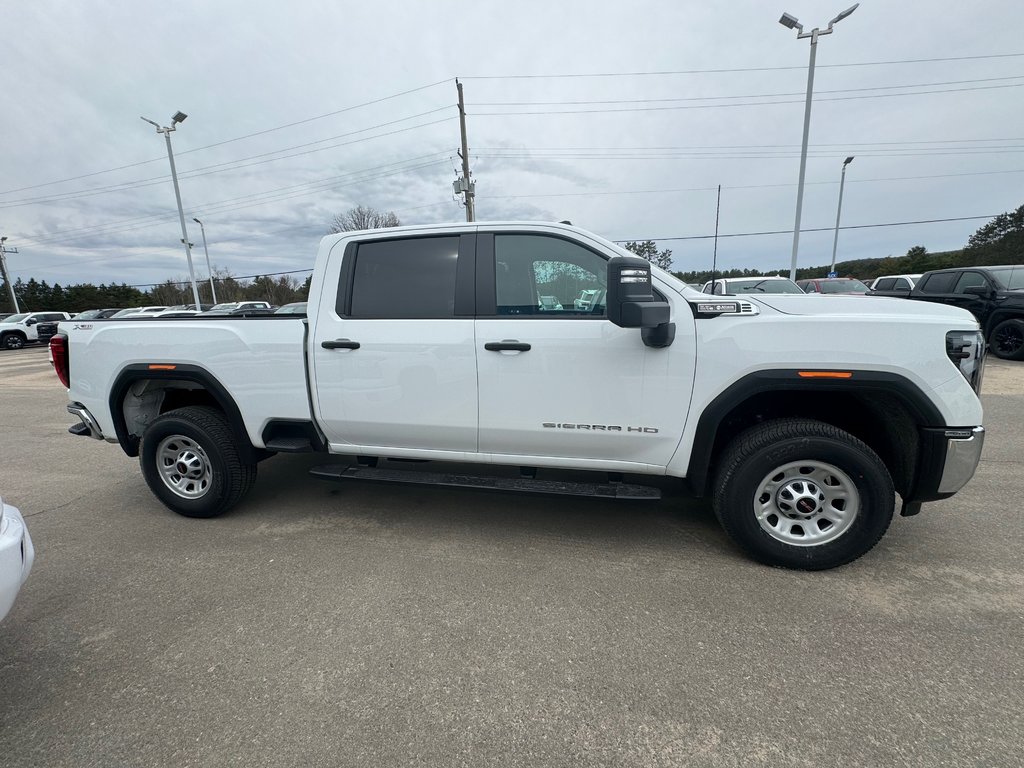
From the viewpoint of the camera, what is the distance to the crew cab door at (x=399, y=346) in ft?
10.1

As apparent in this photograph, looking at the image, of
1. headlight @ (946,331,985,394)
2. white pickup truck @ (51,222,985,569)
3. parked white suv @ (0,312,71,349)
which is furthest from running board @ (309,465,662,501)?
parked white suv @ (0,312,71,349)

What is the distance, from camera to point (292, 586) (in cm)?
283

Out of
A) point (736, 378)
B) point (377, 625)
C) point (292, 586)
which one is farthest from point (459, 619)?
point (736, 378)

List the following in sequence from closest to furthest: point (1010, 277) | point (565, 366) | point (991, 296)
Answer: point (565, 366) < point (991, 296) < point (1010, 277)

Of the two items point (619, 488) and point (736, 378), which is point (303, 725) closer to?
point (619, 488)

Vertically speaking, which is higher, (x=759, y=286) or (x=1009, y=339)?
(x=759, y=286)

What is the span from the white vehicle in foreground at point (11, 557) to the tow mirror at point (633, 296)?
2.72 meters

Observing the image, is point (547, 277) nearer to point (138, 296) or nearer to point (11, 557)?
point (11, 557)

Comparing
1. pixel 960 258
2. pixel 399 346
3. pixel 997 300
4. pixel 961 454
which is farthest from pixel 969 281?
pixel 960 258

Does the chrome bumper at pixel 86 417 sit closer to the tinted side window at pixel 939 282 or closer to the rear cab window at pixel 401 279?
the rear cab window at pixel 401 279

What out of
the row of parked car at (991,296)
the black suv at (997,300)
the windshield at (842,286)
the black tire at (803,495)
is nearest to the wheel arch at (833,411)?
the black tire at (803,495)

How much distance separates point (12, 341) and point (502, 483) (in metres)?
28.5

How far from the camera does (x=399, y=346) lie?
3.11 meters

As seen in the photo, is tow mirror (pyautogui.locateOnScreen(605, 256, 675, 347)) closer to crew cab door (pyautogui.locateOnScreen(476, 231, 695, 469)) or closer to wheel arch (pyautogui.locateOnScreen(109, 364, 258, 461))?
crew cab door (pyautogui.locateOnScreen(476, 231, 695, 469))
